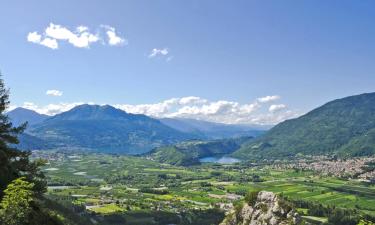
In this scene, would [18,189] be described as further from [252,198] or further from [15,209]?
[252,198]

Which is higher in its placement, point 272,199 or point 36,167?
point 36,167

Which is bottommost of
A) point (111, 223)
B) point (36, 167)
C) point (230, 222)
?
point (111, 223)

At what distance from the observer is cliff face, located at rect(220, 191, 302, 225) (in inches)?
3718

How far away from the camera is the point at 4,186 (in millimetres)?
45875

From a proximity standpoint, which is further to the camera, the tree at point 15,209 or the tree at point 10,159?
the tree at point 10,159

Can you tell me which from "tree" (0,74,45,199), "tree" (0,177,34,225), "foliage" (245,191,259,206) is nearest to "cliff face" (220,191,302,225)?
"foliage" (245,191,259,206)

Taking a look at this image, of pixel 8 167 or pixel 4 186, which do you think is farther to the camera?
pixel 8 167

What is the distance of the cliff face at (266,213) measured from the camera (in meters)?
94.4

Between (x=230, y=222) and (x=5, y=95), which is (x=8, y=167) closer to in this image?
(x=5, y=95)

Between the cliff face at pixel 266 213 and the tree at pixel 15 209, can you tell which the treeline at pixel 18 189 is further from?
the cliff face at pixel 266 213

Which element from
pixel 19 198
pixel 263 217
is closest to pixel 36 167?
pixel 19 198

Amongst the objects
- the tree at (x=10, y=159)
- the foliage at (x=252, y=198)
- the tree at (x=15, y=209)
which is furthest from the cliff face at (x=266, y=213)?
the tree at (x=15, y=209)

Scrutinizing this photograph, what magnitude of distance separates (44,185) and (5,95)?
13619mm

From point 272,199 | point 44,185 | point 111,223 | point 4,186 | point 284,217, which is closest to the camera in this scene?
point 4,186
